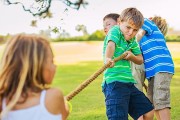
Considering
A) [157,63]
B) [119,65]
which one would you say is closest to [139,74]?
[157,63]

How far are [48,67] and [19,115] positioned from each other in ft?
0.82

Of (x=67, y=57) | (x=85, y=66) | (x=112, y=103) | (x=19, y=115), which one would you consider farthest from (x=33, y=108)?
(x=67, y=57)

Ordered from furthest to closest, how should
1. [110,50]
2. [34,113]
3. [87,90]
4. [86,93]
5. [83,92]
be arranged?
[87,90], [83,92], [86,93], [110,50], [34,113]

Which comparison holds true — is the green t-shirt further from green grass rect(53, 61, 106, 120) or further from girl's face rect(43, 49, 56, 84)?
green grass rect(53, 61, 106, 120)

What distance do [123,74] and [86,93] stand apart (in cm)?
511

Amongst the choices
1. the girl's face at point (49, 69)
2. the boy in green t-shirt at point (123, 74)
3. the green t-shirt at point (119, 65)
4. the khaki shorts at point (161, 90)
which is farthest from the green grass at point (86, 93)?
the girl's face at point (49, 69)

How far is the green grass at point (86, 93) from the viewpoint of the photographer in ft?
22.3

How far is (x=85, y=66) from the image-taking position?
Result: 1457cm

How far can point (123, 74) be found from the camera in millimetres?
4098

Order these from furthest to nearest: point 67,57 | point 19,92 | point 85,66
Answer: point 67,57
point 85,66
point 19,92

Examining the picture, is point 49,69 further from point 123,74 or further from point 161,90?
point 161,90

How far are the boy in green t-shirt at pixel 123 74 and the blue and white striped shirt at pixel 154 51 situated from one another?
634mm

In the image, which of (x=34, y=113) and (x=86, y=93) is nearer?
(x=34, y=113)

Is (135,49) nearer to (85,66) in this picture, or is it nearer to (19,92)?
(19,92)
